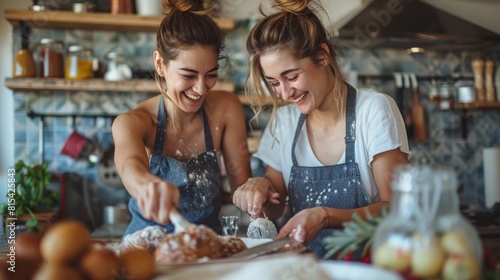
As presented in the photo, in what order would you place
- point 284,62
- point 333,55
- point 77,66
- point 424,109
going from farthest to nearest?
point 424,109 < point 77,66 < point 333,55 < point 284,62

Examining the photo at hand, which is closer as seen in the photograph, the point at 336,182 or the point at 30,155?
the point at 336,182

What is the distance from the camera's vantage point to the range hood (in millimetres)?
3322

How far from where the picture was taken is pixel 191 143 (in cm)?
172

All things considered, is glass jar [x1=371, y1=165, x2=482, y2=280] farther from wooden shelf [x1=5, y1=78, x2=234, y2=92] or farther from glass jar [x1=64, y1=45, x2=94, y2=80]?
glass jar [x1=64, y1=45, x2=94, y2=80]

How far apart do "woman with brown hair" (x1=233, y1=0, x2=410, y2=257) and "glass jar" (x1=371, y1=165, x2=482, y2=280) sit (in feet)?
2.29

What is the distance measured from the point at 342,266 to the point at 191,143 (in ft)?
3.42

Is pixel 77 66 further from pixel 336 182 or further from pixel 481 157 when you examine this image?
pixel 481 157

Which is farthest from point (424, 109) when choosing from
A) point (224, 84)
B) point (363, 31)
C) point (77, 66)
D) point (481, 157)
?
point (77, 66)

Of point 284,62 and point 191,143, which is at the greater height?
point 284,62

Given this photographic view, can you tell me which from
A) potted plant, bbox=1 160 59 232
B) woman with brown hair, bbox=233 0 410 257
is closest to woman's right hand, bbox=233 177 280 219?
woman with brown hair, bbox=233 0 410 257

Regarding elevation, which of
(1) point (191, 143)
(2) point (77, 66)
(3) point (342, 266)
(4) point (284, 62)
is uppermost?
(2) point (77, 66)

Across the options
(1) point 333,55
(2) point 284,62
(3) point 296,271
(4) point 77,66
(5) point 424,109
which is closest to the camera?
(3) point 296,271

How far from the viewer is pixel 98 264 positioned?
0.72m

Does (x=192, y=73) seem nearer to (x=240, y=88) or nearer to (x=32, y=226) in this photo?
(x=32, y=226)
